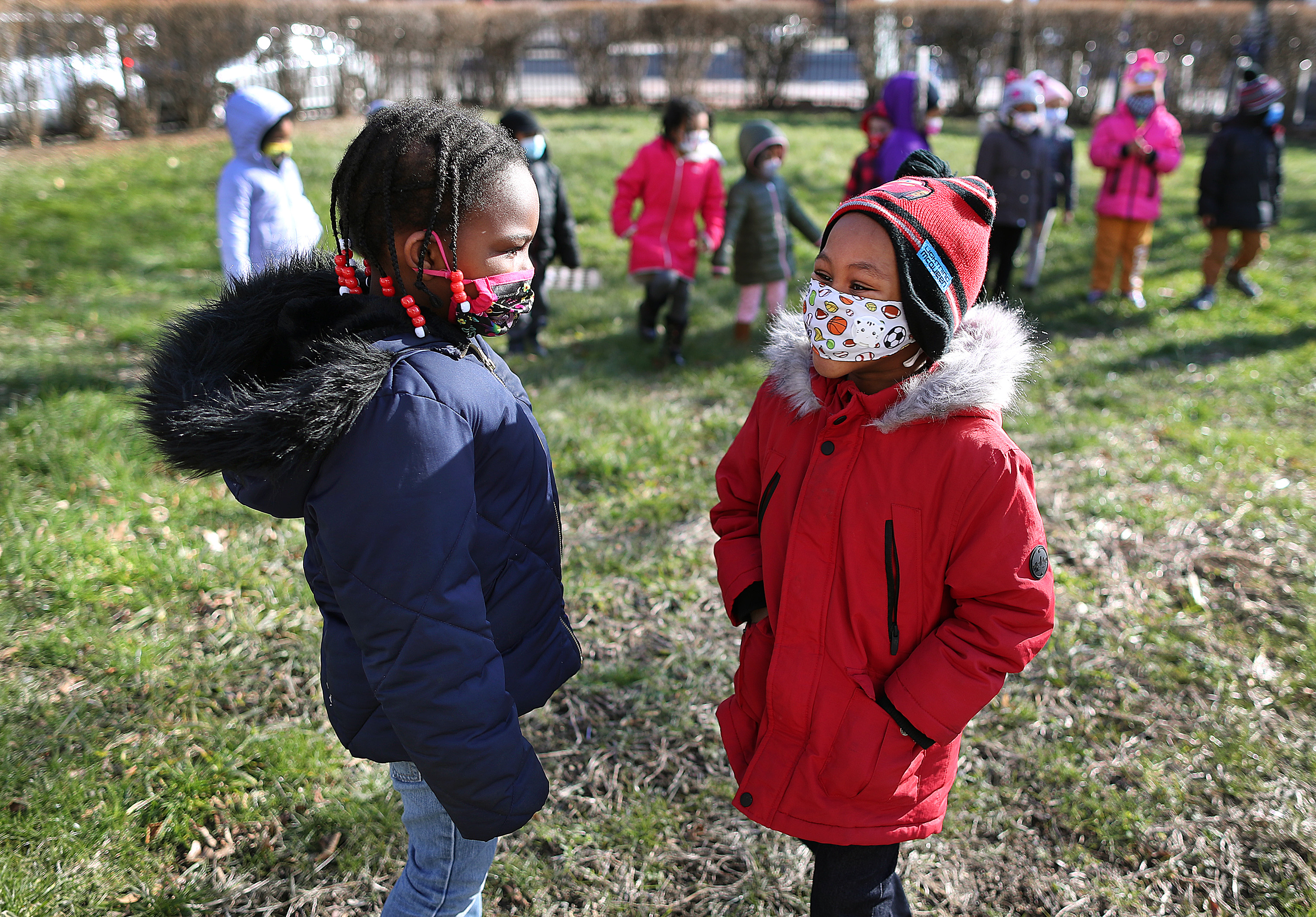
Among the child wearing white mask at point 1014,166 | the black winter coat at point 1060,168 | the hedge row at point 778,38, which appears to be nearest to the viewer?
the child wearing white mask at point 1014,166

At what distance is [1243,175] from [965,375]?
24.7 ft

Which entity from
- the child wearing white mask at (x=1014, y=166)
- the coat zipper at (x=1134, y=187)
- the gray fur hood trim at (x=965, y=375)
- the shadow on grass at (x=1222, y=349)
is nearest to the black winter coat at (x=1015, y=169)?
the child wearing white mask at (x=1014, y=166)

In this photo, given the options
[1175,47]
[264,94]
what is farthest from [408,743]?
[1175,47]

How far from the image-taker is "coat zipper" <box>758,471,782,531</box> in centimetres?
199

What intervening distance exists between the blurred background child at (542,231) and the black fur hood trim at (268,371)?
4.42 m

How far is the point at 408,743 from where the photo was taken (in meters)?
1.52

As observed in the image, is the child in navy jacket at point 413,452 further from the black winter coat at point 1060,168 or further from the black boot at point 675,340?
the black winter coat at point 1060,168

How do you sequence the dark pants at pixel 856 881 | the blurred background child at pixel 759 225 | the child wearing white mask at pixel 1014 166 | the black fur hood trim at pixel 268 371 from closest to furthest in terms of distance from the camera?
1. the black fur hood trim at pixel 268 371
2. the dark pants at pixel 856 881
3. the blurred background child at pixel 759 225
4. the child wearing white mask at pixel 1014 166

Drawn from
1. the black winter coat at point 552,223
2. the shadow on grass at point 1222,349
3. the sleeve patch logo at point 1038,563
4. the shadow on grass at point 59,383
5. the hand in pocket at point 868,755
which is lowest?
the shadow on grass at point 1222,349

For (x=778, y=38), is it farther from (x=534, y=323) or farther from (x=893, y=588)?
(x=893, y=588)

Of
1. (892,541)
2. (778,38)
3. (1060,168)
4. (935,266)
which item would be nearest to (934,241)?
(935,266)

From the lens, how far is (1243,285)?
26.2 feet

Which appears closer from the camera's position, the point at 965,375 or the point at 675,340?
the point at 965,375

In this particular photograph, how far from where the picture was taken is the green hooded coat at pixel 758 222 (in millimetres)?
6508
